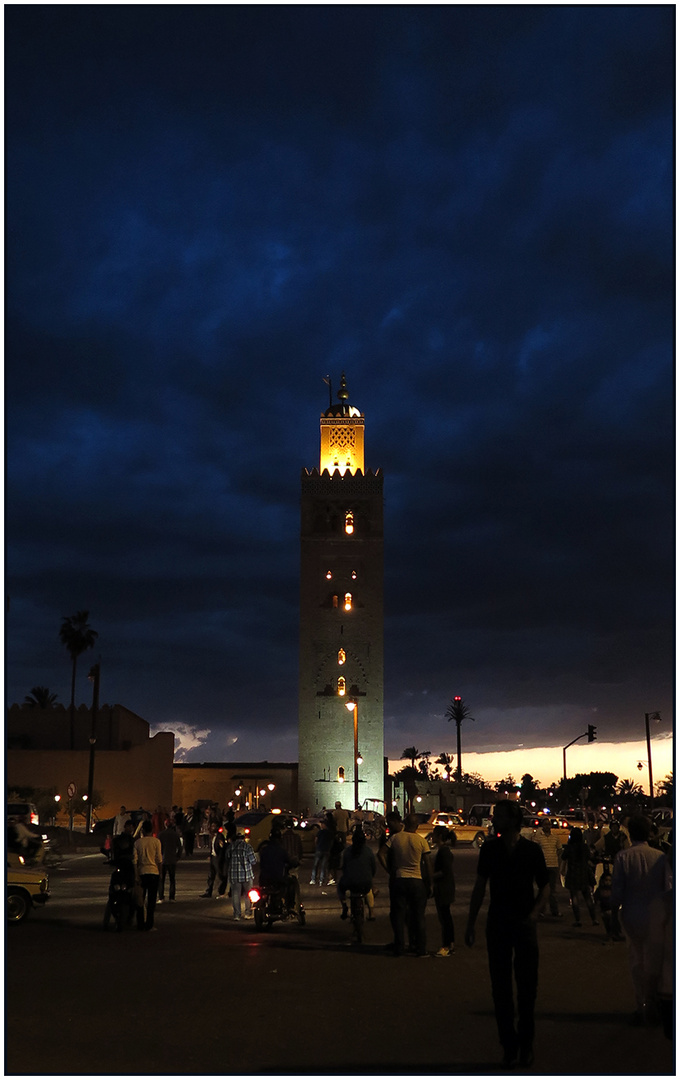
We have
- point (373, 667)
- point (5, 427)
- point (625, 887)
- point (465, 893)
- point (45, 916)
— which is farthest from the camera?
point (373, 667)

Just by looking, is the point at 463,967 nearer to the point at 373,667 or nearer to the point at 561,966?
the point at 561,966

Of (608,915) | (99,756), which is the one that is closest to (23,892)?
(608,915)

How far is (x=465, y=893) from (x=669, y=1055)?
640 inches

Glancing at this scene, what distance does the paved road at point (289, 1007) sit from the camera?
800cm

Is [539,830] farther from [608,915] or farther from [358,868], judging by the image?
[358,868]

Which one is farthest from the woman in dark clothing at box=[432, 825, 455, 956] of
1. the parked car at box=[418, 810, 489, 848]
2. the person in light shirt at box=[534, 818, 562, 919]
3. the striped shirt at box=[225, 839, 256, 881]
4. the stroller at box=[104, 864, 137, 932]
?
the parked car at box=[418, 810, 489, 848]

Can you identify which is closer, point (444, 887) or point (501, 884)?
point (501, 884)

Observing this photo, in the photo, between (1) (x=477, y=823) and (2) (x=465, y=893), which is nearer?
(2) (x=465, y=893)

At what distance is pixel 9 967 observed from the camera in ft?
43.2

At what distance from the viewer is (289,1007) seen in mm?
10180

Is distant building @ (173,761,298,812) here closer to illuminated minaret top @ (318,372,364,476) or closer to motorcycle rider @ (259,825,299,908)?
illuminated minaret top @ (318,372,364,476)

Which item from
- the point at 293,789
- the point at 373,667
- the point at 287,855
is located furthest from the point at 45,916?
the point at 293,789

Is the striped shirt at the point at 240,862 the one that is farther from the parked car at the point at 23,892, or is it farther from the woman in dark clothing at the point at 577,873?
the woman in dark clothing at the point at 577,873

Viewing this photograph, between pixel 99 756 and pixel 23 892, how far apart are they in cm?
4452
